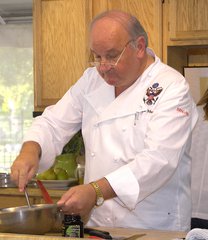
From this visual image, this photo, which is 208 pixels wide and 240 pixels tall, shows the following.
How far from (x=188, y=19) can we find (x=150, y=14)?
0.22m

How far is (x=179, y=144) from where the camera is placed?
5.83 ft

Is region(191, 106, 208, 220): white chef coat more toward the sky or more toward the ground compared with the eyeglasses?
more toward the ground

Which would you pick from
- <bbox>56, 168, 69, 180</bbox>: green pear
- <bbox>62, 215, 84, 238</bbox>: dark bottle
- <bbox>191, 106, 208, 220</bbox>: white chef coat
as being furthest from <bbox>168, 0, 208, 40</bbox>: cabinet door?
<bbox>62, 215, 84, 238</bbox>: dark bottle

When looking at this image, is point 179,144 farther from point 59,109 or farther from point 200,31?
point 200,31

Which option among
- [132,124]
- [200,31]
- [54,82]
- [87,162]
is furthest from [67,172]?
[132,124]

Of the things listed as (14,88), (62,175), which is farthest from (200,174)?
(14,88)

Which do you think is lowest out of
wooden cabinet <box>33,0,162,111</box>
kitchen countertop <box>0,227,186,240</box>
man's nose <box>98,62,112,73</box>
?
kitchen countertop <box>0,227,186,240</box>

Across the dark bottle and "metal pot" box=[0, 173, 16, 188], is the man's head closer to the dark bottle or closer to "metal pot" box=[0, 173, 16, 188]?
the dark bottle

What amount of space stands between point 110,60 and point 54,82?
1.59m

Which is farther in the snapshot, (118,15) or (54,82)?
(54,82)

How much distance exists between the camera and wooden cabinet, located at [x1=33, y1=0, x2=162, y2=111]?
3.38 meters

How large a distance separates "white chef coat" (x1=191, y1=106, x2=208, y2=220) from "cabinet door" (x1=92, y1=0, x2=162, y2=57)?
0.85 metres

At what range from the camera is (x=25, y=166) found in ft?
5.87

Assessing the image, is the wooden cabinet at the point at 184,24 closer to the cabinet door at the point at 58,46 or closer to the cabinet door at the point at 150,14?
the cabinet door at the point at 150,14
